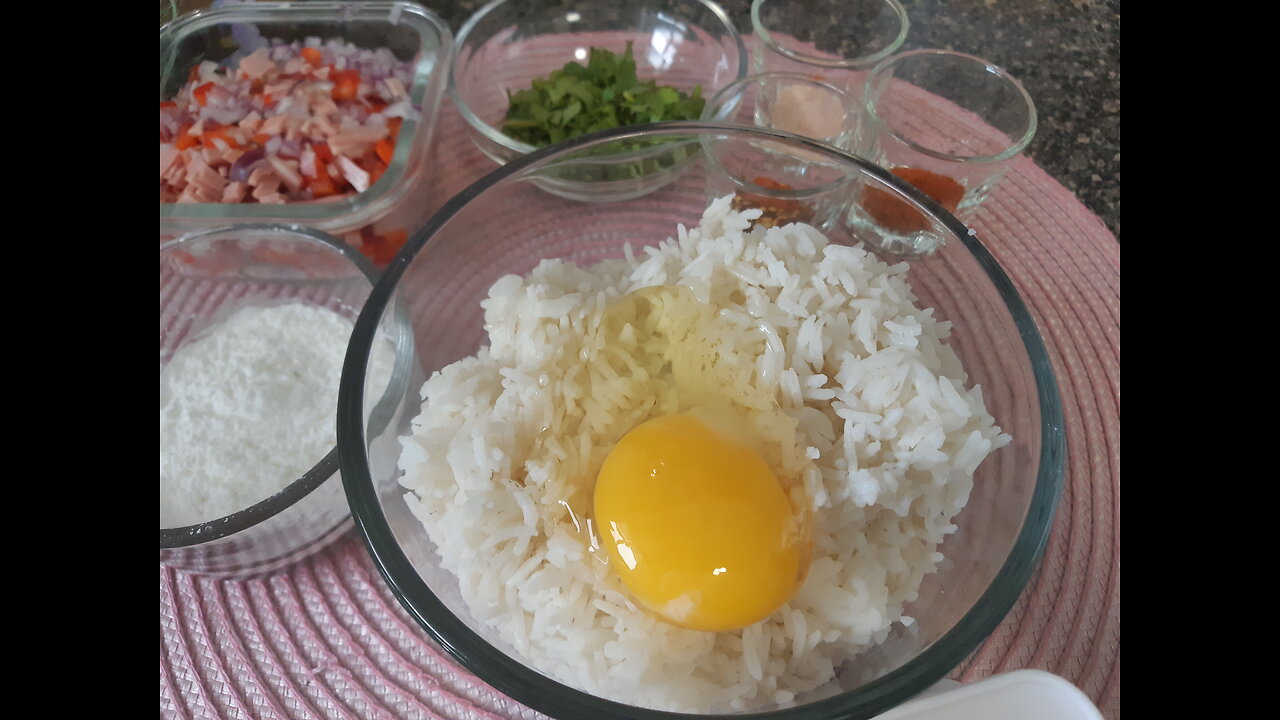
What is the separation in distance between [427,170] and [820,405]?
45.9 inches

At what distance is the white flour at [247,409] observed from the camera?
126cm

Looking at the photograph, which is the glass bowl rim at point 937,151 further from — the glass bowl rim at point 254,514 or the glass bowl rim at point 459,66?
the glass bowl rim at point 254,514

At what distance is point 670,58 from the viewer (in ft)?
6.98

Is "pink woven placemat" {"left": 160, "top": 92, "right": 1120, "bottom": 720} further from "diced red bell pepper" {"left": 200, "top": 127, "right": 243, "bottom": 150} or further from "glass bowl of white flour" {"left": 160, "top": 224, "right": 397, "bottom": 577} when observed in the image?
"diced red bell pepper" {"left": 200, "top": 127, "right": 243, "bottom": 150}

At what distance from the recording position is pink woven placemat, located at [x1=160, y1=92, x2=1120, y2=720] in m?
1.14

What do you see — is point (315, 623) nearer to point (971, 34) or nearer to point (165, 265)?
point (165, 265)

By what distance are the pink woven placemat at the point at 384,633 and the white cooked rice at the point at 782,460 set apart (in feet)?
0.99

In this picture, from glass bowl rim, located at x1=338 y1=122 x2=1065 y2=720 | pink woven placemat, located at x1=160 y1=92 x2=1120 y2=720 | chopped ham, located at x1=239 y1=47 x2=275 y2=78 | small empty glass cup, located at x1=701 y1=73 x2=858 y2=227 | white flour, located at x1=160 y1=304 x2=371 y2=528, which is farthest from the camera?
chopped ham, located at x1=239 y1=47 x2=275 y2=78

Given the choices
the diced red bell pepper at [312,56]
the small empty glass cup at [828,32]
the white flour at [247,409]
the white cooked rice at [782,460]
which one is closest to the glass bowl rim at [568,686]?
the white cooked rice at [782,460]

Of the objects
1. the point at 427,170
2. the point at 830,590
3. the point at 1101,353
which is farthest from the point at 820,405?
the point at 427,170

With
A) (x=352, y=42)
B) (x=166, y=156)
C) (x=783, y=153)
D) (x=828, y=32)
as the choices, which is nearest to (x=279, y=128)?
(x=166, y=156)

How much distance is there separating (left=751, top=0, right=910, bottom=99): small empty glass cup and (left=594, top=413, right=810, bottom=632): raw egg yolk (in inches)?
54.8

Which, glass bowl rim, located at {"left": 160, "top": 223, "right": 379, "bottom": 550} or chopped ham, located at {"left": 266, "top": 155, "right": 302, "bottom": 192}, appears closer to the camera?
glass bowl rim, located at {"left": 160, "top": 223, "right": 379, "bottom": 550}

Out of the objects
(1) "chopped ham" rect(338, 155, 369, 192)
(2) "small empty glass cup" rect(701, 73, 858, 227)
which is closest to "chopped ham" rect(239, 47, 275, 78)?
(1) "chopped ham" rect(338, 155, 369, 192)
